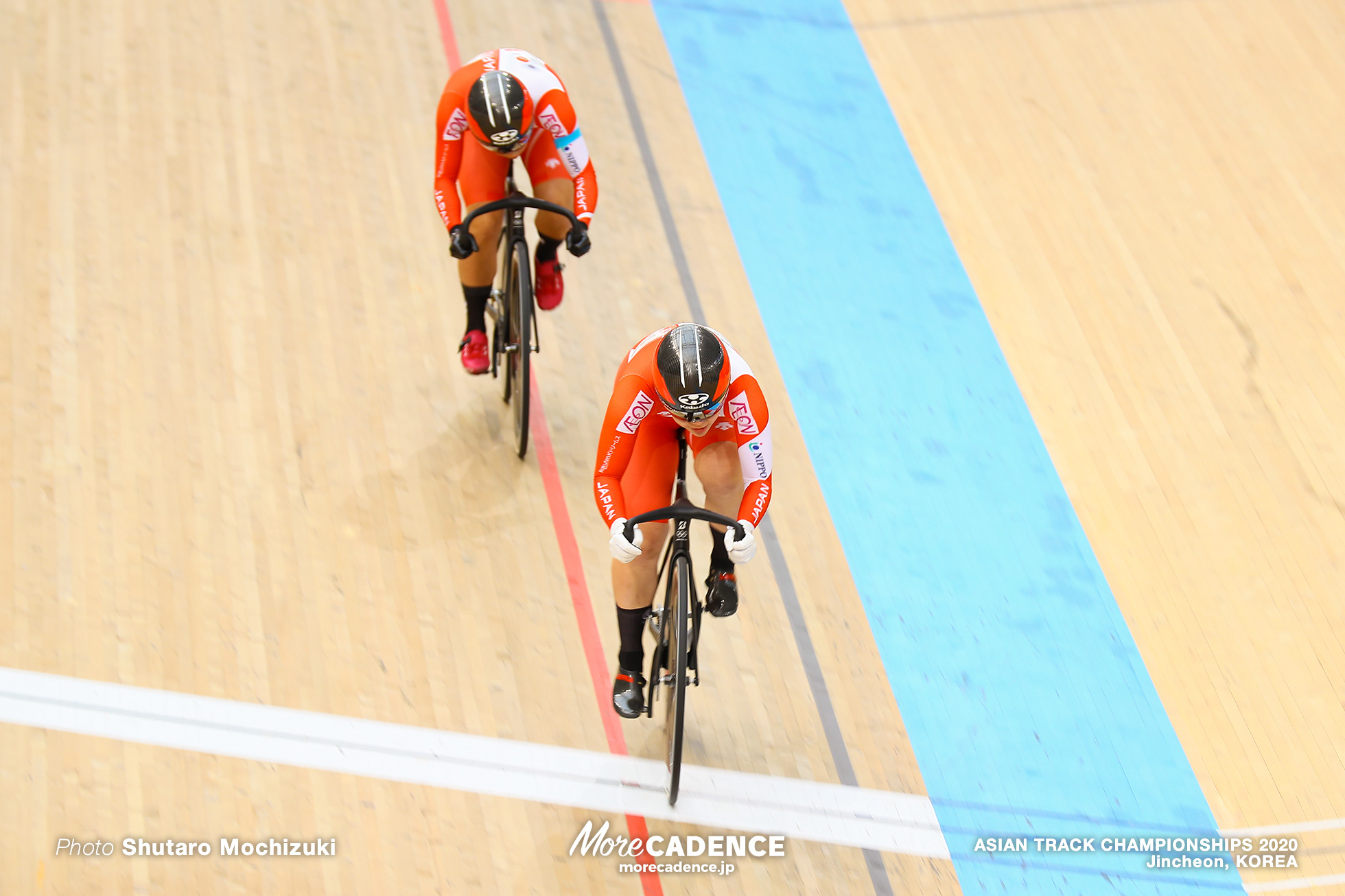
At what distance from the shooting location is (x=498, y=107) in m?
3.70

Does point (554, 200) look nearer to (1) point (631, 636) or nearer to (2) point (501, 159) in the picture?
(2) point (501, 159)

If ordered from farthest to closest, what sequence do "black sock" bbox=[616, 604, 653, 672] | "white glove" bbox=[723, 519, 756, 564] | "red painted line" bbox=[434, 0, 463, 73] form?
"red painted line" bbox=[434, 0, 463, 73], "black sock" bbox=[616, 604, 653, 672], "white glove" bbox=[723, 519, 756, 564]

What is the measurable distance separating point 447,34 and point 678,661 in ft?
13.7

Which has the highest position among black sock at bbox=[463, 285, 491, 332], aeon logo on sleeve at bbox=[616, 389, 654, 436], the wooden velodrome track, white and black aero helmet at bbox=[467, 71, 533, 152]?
white and black aero helmet at bbox=[467, 71, 533, 152]

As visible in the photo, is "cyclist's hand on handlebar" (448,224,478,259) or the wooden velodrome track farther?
"cyclist's hand on handlebar" (448,224,478,259)

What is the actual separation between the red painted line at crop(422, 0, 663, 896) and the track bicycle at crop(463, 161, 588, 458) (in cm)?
10

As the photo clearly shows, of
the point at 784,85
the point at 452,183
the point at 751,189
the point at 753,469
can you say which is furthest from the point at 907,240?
the point at 753,469

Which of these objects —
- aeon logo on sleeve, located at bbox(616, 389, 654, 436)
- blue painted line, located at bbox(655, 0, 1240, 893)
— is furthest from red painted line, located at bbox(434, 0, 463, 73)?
aeon logo on sleeve, located at bbox(616, 389, 654, 436)

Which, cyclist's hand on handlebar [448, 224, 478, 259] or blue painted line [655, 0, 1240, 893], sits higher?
cyclist's hand on handlebar [448, 224, 478, 259]

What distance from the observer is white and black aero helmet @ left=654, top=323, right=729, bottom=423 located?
2906mm

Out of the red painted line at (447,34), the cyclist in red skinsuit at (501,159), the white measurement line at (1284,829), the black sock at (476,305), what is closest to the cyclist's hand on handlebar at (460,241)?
the cyclist in red skinsuit at (501,159)

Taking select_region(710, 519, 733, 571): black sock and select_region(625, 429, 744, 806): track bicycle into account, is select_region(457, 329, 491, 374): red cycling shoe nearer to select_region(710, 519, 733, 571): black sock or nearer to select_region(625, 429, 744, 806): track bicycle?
select_region(625, 429, 744, 806): track bicycle

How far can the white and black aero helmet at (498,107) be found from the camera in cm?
370

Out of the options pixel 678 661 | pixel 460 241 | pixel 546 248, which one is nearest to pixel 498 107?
pixel 460 241
